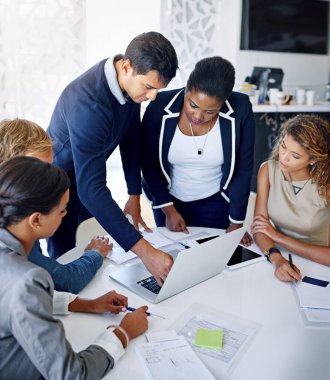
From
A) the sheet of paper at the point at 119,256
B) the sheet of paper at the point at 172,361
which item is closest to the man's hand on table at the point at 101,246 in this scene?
the sheet of paper at the point at 119,256

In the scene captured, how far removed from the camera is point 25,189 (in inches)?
34.7

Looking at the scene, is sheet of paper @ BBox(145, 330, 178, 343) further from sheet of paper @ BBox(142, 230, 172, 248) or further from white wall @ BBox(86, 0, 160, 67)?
white wall @ BBox(86, 0, 160, 67)

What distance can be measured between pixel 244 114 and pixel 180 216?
0.50 metres

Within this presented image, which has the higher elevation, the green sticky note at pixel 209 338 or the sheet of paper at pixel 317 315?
the green sticky note at pixel 209 338

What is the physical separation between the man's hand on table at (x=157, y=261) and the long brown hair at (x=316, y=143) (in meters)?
0.76

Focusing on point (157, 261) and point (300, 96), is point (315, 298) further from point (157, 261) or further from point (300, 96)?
point (300, 96)

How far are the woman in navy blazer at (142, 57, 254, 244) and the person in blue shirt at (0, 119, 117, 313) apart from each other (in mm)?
561

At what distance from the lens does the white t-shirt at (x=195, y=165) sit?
178 centimetres

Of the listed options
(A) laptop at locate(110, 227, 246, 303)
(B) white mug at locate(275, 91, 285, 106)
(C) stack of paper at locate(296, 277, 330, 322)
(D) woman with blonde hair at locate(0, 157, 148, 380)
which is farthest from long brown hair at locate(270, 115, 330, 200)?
(B) white mug at locate(275, 91, 285, 106)

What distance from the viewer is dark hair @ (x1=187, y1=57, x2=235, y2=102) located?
1.53 metres

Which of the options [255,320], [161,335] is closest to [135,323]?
[161,335]

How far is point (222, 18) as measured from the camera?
5.06 metres

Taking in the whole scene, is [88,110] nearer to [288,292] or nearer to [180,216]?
[180,216]

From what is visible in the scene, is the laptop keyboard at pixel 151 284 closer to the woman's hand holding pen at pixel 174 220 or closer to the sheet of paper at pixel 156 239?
the sheet of paper at pixel 156 239
